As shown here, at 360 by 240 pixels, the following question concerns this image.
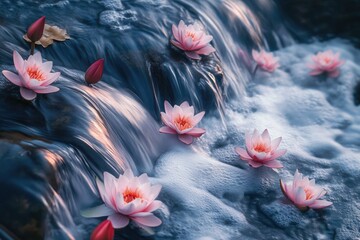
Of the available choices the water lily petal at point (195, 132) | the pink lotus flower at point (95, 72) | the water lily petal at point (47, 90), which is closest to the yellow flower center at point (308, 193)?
the water lily petal at point (195, 132)

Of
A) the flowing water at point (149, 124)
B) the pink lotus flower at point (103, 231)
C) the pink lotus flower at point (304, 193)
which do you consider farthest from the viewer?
the pink lotus flower at point (304, 193)

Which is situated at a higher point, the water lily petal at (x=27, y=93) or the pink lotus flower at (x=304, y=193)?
the water lily petal at (x=27, y=93)

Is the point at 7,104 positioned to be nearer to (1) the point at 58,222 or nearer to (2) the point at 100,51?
(1) the point at 58,222

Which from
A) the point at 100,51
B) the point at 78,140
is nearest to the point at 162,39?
the point at 100,51

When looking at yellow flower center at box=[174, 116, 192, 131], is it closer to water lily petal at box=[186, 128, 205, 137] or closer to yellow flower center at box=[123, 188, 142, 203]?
water lily petal at box=[186, 128, 205, 137]

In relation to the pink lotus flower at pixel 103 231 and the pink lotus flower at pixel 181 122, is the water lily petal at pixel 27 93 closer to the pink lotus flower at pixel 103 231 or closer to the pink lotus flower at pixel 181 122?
the pink lotus flower at pixel 181 122

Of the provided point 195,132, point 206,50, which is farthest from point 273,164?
point 206,50

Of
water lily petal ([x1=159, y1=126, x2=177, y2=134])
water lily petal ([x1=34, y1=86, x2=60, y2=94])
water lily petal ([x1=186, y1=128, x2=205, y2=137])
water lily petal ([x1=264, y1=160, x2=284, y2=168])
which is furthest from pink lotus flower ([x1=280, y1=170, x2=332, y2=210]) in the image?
water lily petal ([x1=34, y1=86, x2=60, y2=94])
